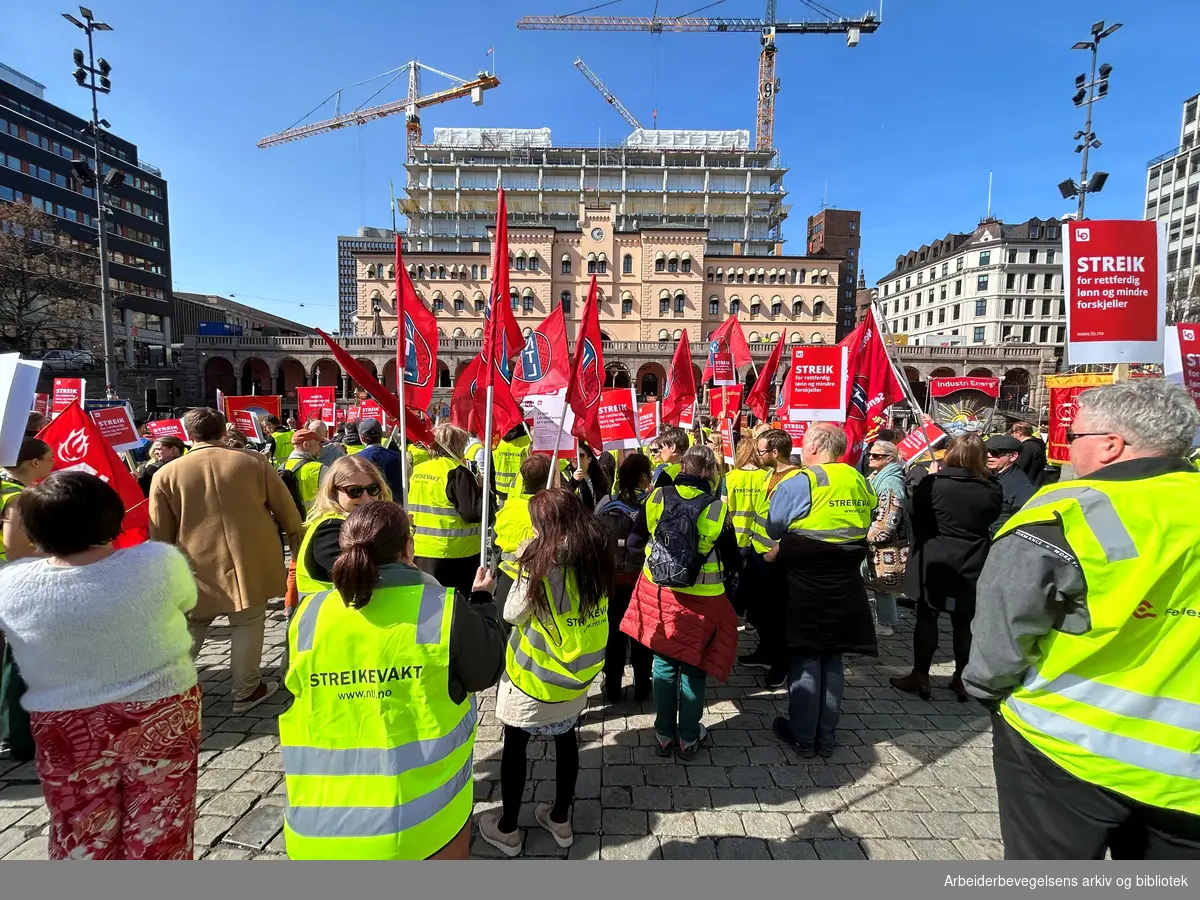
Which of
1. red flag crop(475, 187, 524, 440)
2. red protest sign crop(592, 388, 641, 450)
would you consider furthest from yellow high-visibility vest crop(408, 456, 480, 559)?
red protest sign crop(592, 388, 641, 450)

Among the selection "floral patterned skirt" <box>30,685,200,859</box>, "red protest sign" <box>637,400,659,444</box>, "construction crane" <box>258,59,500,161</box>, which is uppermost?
"construction crane" <box>258,59,500,161</box>

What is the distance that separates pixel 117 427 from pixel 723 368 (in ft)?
29.3

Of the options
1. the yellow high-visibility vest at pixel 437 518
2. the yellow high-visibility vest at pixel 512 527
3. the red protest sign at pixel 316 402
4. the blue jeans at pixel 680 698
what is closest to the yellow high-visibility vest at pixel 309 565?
the yellow high-visibility vest at pixel 512 527

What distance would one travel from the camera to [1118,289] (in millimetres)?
3996

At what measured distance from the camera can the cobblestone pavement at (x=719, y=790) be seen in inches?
106

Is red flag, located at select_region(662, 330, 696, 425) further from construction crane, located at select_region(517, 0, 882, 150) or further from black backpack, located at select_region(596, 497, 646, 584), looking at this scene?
construction crane, located at select_region(517, 0, 882, 150)

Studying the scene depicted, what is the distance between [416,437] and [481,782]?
9.02ft

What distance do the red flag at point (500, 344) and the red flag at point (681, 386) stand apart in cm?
386

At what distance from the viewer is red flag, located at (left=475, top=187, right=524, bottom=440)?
400cm

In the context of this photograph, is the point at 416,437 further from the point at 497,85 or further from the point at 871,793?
the point at 497,85

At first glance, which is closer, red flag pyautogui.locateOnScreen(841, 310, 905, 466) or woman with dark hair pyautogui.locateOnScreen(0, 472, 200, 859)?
woman with dark hair pyautogui.locateOnScreen(0, 472, 200, 859)

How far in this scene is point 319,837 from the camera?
169cm

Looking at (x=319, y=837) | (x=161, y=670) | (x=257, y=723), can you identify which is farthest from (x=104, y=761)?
(x=257, y=723)

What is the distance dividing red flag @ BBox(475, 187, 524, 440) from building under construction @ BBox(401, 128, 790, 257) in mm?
58650
